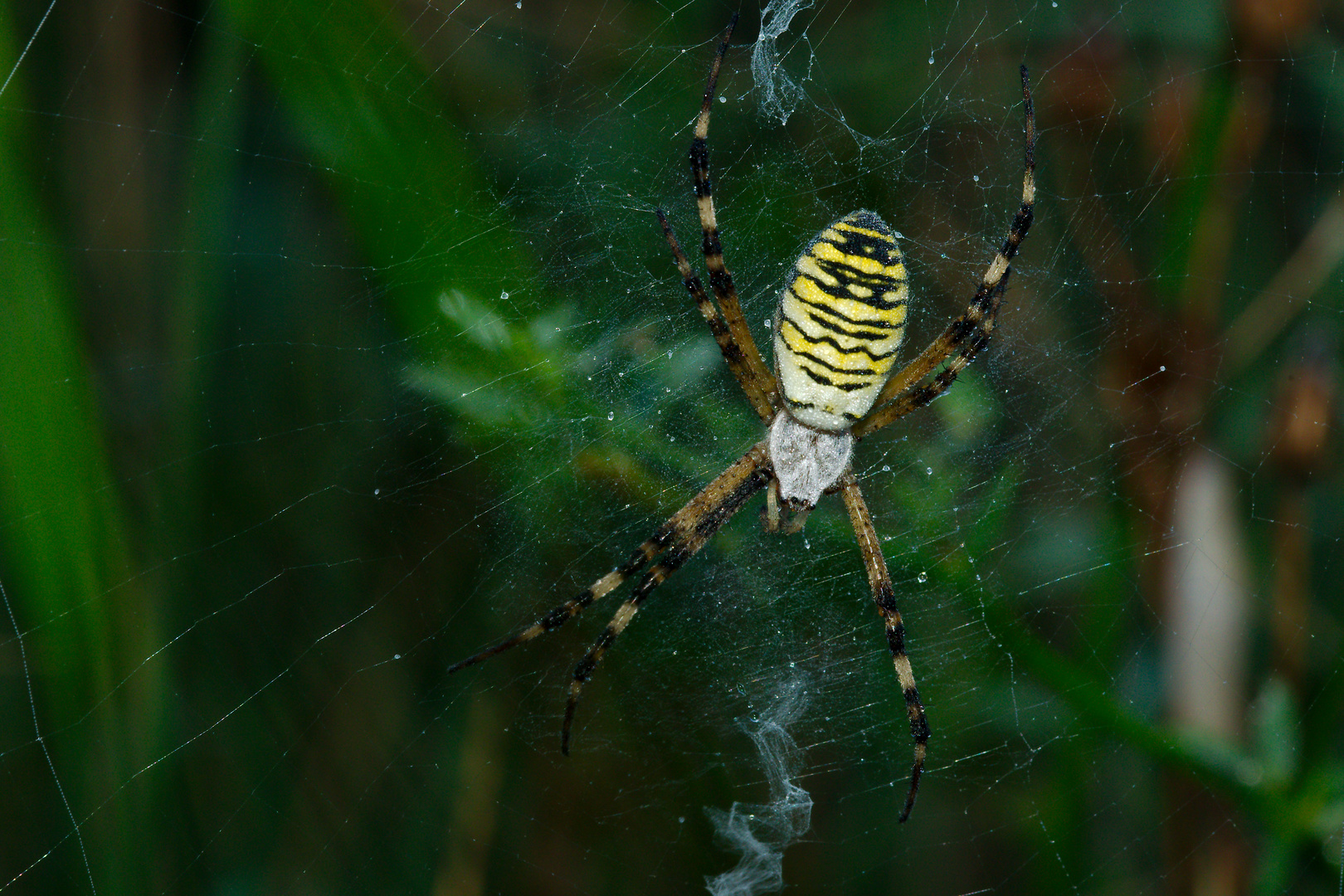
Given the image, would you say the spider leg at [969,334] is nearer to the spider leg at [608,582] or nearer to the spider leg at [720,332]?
the spider leg at [720,332]

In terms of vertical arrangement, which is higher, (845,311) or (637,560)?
(845,311)

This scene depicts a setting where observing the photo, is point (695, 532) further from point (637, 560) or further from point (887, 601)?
point (887, 601)

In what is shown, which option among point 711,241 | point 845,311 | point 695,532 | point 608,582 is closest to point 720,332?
point 711,241

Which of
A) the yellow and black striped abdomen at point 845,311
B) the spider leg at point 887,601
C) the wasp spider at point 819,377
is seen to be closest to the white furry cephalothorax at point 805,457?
the wasp spider at point 819,377

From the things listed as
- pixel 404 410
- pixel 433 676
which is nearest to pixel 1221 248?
pixel 404 410

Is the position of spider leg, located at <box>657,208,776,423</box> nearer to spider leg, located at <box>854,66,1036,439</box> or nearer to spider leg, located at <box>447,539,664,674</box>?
spider leg, located at <box>854,66,1036,439</box>

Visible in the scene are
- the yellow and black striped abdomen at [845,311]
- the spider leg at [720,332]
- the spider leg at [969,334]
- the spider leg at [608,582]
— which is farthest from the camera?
the spider leg at [608,582]
